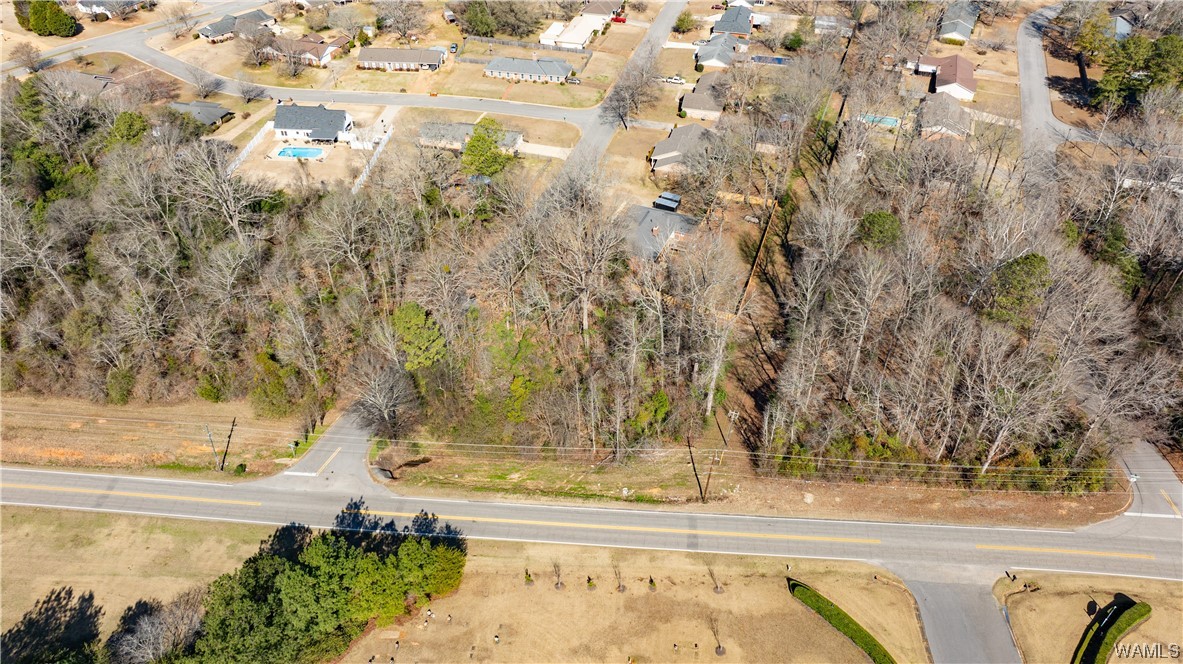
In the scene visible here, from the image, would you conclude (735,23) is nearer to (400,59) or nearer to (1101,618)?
(400,59)

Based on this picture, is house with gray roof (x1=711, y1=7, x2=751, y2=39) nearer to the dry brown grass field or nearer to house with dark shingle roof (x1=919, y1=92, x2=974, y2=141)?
house with dark shingle roof (x1=919, y1=92, x2=974, y2=141)

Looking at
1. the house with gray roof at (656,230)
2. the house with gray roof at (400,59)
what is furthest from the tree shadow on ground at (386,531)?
the house with gray roof at (400,59)

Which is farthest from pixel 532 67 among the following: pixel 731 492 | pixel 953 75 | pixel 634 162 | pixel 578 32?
pixel 731 492

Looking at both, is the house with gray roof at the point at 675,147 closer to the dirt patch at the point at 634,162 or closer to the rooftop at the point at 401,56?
the dirt patch at the point at 634,162

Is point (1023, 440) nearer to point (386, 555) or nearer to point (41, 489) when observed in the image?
point (386, 555)

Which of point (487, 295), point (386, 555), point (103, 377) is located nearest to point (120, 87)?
point (103, 377)
